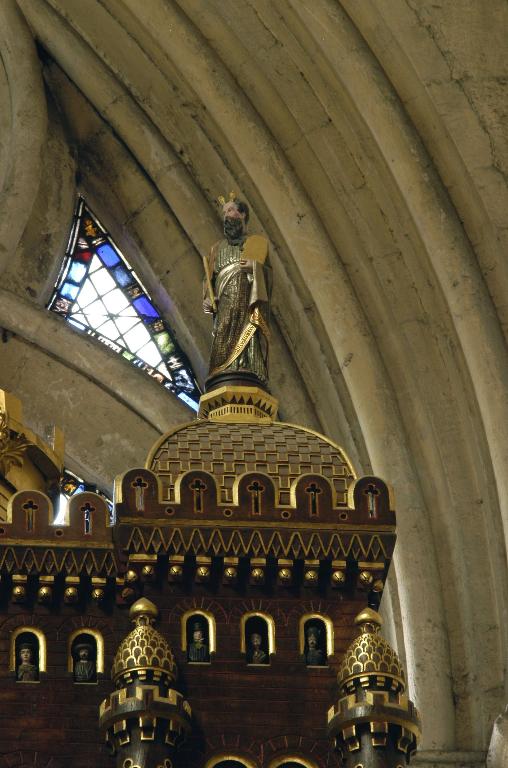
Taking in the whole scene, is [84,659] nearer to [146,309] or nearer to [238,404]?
[238,404]

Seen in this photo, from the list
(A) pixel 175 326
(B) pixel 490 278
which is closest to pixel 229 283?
(B) pixel 490 278

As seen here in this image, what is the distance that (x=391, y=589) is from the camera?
60.9 feet

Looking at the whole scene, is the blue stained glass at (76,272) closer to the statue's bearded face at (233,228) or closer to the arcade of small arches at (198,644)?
the statue's bearded face at (233,228)

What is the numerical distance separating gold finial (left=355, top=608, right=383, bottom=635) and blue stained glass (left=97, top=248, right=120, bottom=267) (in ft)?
27.8

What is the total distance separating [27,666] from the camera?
507 inches

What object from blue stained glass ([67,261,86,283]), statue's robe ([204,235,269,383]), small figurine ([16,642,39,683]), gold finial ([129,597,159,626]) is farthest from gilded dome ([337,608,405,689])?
blue stained glass ([67,261,86,283])

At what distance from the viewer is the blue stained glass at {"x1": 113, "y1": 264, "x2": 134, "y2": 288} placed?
68.9 ft

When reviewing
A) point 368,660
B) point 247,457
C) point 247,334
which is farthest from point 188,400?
point 368,660

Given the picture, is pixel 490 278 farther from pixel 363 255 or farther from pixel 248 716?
pixel 248 716

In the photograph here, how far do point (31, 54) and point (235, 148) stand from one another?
1.87m

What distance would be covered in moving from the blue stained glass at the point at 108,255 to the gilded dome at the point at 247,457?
7.38 metres

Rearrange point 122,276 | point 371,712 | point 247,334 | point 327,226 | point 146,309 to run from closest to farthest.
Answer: point 371,712
point 247,334
point 327,226
point 146,309
point 122,276

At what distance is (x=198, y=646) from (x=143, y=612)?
0.32 m

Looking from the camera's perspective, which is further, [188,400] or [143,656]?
[188,400]
